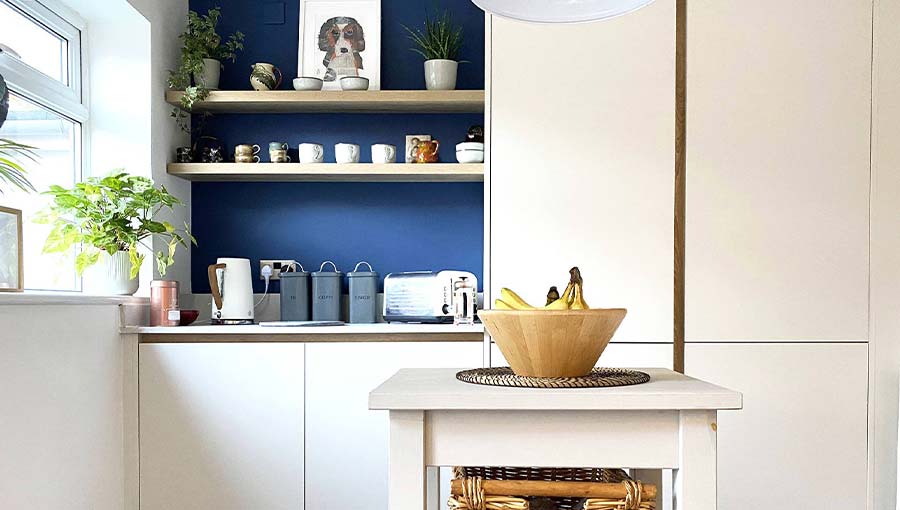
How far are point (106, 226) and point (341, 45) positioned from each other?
123cm

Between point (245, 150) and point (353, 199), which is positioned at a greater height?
point (245, 150)

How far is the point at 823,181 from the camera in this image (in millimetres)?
3305

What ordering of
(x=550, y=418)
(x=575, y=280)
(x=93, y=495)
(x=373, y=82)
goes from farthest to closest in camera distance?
(x=373, y=82), (x=93, y=495), (x=575, y=280), (x=550, y=418)

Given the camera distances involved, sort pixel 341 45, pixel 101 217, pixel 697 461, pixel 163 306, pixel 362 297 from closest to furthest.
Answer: pixel 697 461 → pixel 101 217 → pixel 163 306 → pixel 362 297 → pixel 341 45

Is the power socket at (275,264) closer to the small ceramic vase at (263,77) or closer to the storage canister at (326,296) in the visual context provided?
the storage canister at (326,296)

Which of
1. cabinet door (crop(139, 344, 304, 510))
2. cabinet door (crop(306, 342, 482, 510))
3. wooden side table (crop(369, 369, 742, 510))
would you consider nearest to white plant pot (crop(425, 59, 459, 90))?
cabinet door (crop(306, 342, 482, 510))

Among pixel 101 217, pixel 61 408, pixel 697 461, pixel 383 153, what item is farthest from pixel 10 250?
pixel 697 461

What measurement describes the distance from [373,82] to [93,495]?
1.87 metres

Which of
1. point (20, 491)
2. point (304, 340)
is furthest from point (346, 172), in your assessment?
point (20, 491)

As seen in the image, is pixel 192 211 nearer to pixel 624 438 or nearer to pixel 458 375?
pixel 458 375

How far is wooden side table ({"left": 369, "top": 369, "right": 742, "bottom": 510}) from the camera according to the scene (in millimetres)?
1727

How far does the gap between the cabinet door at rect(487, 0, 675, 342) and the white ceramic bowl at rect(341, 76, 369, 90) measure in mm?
556

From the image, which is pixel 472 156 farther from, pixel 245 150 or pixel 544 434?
pixel 544 434

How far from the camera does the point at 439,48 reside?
3705 mm
